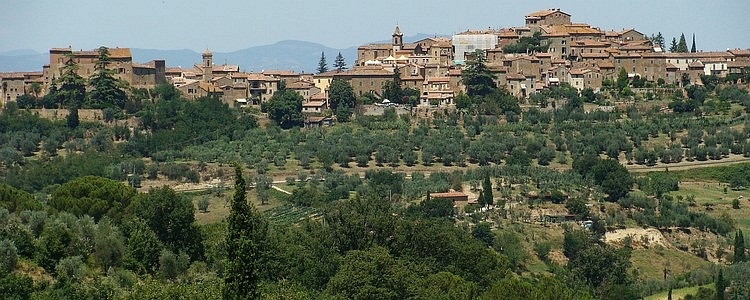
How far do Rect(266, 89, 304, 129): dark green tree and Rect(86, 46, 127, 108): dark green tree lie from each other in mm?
6768

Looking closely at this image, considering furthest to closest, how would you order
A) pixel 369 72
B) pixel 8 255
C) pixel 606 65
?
pixel 606 65
pixel 369 72
pixel 8 255

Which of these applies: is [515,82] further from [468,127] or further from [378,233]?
[378,233]

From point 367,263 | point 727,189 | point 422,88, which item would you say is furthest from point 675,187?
point 367,263

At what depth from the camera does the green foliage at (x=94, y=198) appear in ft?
124

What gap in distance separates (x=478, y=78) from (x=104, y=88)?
16756 millimetres

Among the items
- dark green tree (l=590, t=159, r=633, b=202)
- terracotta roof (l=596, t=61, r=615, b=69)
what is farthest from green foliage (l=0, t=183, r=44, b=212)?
terracotta roof (l=596, t=61, r=615, b=69)

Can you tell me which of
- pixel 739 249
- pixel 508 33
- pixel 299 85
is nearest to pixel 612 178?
pixel 739 249

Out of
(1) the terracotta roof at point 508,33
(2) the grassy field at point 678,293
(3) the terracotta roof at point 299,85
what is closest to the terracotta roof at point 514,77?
(1) the terracotta roof at point 508,33

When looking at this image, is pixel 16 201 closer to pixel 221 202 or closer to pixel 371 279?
pixel 371 279

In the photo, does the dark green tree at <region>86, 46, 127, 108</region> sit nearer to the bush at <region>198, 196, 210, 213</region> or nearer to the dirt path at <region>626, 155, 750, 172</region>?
the bush at <region>198, 196, 210, 213</region>

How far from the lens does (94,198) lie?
3819 cm

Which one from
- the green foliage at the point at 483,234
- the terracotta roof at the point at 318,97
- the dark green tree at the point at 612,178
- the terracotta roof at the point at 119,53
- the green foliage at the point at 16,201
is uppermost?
the terracotta roof at the point at 119,53

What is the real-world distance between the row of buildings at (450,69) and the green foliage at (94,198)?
26.2m

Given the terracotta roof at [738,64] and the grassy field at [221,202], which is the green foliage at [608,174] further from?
the terracotta roof at [738,64]
